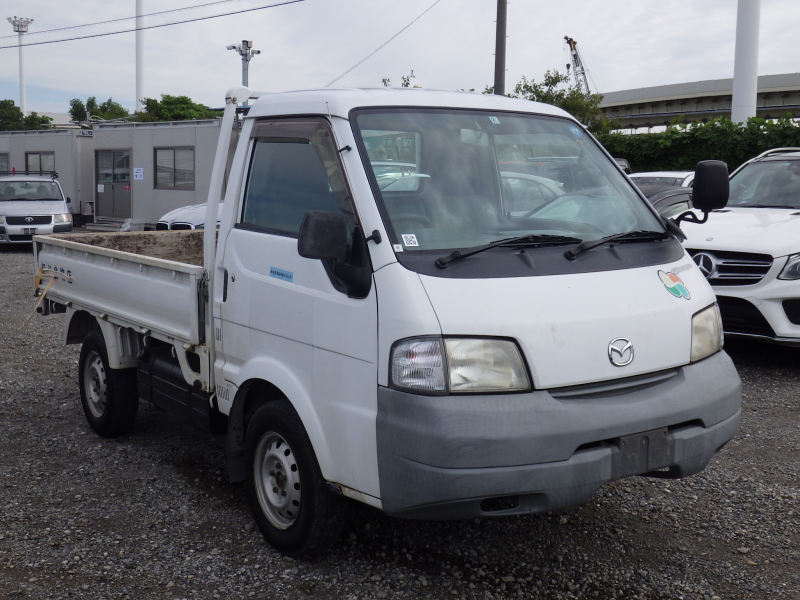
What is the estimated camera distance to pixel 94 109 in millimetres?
87688

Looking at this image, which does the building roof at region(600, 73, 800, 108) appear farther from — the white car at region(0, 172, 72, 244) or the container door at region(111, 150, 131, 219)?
the white car at region(0, 172, 72, 244)

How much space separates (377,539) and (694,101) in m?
66.1

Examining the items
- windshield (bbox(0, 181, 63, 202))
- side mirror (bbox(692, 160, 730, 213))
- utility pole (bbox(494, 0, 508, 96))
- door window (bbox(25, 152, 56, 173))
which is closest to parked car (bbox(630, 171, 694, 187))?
utility pole (bbox(494, 0, 508, 96))

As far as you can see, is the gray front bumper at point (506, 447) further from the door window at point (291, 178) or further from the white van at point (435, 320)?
the door window at point (291, 178)

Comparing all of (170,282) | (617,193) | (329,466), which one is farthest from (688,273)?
(170,282)

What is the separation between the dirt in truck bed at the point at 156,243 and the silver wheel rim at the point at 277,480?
289 centimetres

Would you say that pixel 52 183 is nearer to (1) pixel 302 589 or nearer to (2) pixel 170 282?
(2) pixel 170 282

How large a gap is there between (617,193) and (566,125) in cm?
50

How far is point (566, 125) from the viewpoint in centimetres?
437

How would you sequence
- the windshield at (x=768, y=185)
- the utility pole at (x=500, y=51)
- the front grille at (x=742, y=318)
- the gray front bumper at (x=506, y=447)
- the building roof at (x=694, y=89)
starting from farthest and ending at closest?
1. the building roof at (x=694, y=89)
2. the utility pole at (x=500, y=51)
3. the windshield at (x=768, y=185)
4. the front grille at (x=742, y=318)
5. the gray front bumper at (x=506, y=447)

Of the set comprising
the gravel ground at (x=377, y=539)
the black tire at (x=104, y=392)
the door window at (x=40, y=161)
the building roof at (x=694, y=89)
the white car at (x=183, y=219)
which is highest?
the building roof at (x=694, y=89)

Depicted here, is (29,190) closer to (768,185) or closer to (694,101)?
(768,185)

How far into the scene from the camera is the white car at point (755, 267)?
272 inches

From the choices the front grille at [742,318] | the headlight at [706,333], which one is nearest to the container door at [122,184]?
the front grille at [742,318]
